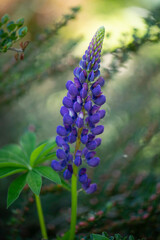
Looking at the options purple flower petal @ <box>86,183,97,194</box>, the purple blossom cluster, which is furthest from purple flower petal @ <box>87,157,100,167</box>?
purple flower petal @ <box>86,183,97,194</box>

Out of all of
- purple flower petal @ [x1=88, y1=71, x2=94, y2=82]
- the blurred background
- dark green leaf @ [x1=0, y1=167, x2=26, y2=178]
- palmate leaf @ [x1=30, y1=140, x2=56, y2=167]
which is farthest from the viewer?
the blurred background

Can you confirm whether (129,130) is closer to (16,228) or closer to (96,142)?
(96,142)

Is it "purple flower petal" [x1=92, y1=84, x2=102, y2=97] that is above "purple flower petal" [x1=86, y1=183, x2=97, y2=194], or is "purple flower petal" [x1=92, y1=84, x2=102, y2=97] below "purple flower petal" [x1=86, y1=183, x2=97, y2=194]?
above

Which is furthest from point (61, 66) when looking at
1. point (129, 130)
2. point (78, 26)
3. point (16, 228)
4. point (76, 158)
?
point (78, 26)

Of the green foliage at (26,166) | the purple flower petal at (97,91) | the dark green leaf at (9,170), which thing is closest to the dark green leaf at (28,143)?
the green foliage at (26,166)

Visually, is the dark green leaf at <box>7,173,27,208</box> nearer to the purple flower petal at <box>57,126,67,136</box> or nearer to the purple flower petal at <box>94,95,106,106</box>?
the purple flower petal at <box>57,126,67,136</box>

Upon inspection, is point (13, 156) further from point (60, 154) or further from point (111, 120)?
point (111, 120)

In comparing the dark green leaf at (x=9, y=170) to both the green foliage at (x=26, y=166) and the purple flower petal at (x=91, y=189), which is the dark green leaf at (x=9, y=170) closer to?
the green foliage at (x=26, y=166)
